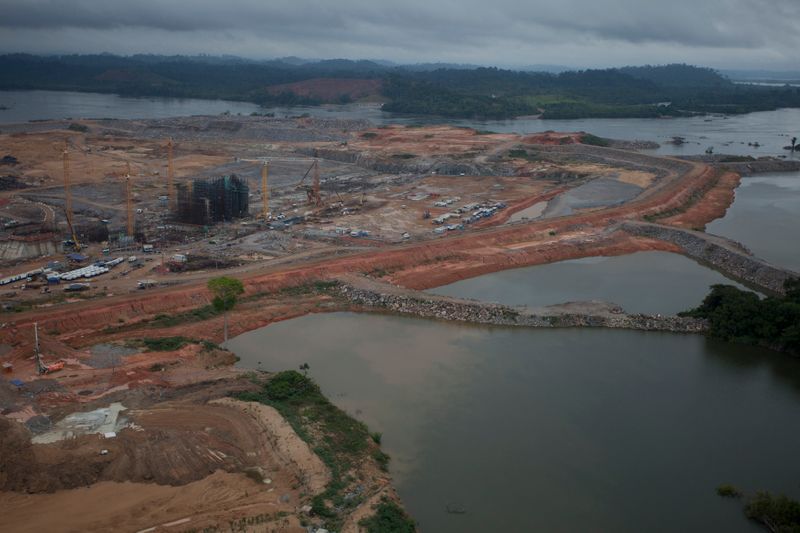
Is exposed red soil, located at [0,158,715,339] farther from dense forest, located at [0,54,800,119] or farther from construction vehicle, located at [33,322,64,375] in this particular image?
dense forest, located at [0,54,800,119]

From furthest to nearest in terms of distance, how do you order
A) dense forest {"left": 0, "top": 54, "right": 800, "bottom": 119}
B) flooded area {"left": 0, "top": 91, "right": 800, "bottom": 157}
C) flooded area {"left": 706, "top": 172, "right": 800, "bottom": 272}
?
dense forest {"left": 0, "top": 54, "right": 800, "bottom": 119} < flooded area {"left": 0, "top": 91, "right": 800, "bottom": 157} < flooded area {"left": 706, "top": 172, "right": 800, "bottom": 272}

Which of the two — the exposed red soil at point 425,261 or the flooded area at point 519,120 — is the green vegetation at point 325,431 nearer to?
the exposed red soil at point 425,261

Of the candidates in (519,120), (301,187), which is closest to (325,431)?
(301,187)

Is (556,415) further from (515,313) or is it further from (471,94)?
(471,94)

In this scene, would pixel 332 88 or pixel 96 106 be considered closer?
pixel 96 106

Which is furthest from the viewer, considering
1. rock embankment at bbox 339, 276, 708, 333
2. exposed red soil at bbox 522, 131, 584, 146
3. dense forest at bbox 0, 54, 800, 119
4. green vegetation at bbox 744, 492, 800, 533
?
dense forest at bbox 0, 54, 800, 119

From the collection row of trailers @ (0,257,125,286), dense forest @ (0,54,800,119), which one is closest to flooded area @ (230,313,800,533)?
row of trailers @ (0,257,125,286)

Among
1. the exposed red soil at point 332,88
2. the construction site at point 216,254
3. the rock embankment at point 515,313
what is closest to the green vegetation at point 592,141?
the construction site at point 216,254
